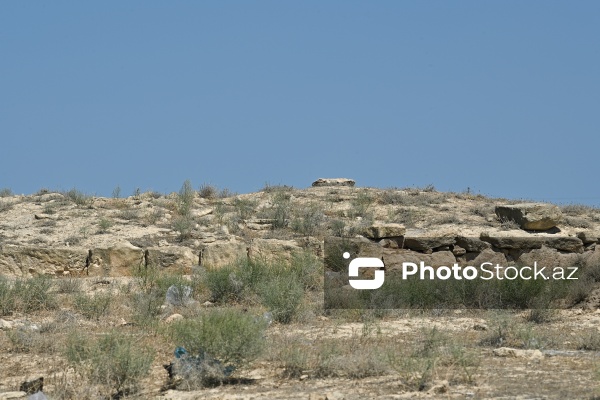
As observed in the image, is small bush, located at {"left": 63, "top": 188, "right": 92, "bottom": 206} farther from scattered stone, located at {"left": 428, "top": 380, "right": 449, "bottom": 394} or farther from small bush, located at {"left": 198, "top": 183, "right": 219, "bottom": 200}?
scattered stone, located at {"left": 428, "top": 380, "right": 449, "bottom": 394}

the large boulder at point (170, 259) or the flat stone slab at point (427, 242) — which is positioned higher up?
the flat stone slab at point (427, 242)

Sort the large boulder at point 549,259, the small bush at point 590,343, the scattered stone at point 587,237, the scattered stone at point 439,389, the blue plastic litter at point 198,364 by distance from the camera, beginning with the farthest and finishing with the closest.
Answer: the scattered stone at point 587,237
the large boulder at point 549,259
the small bush at point 590,343
the blue plastic litter at point 198,364
the scattered stone at point 439,389

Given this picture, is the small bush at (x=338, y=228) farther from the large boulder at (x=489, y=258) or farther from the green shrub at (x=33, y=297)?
the green shrub at (x=33, y=297)

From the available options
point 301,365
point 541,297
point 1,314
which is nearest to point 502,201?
point 541,297

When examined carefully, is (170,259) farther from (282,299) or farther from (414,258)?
(282,299)

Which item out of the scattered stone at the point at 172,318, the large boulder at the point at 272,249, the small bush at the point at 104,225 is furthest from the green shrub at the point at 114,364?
the small bush at the point at 104,225

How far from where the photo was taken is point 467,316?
13.9m

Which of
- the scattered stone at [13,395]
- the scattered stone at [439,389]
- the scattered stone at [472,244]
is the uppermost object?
the scattered stone at [472,244]

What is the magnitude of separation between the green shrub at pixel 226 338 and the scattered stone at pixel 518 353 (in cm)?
262

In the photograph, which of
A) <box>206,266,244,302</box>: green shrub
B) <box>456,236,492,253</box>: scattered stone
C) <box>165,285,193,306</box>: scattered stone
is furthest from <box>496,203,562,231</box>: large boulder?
<box>165,285,193,306</box>: scattered stone

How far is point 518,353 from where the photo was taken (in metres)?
9.61

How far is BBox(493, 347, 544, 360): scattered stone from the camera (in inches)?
376

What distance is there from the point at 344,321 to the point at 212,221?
28.3 feet

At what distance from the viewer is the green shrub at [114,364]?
8.36m
